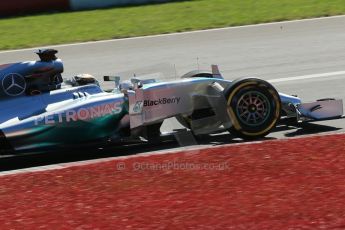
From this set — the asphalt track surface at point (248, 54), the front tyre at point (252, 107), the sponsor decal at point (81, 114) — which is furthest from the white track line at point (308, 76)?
the sponsor decal at point (81, 114)

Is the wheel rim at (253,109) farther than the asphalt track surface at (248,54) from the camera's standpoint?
No

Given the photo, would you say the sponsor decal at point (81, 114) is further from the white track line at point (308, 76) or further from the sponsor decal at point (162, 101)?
the white track line at point (308, 76)

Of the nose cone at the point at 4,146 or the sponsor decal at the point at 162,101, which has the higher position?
the sponsor decal at the point at 162,101

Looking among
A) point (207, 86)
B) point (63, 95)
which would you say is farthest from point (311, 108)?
point (63, 95)

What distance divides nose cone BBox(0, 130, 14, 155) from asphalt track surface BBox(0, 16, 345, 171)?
4935 mm

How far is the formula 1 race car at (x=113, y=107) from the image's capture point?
8.27 meters

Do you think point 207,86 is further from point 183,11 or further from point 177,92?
point 183,11

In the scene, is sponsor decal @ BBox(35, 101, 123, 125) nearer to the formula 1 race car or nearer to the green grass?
the formula 1 race car

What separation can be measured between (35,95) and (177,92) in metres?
1.63

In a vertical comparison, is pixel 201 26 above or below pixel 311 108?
above

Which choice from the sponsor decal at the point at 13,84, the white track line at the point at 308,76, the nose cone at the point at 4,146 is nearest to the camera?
the nose cone at the point at 4,146

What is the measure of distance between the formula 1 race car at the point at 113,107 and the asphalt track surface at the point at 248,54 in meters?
2.81

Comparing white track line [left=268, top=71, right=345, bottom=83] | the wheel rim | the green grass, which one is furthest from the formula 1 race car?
the green grass

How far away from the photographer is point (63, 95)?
8602 mm
